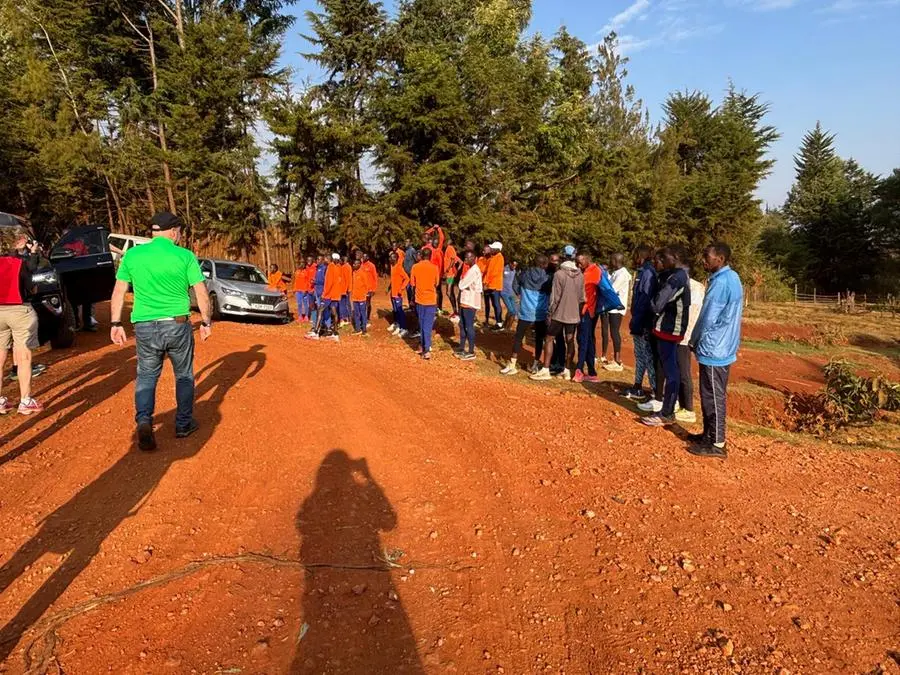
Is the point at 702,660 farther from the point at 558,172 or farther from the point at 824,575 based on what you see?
the point at 558,172

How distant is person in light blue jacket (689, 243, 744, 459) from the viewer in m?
5.17

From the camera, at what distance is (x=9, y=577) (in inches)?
119

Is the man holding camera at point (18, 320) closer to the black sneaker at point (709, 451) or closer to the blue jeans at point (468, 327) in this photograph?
the blue jeans at point (468, 327)

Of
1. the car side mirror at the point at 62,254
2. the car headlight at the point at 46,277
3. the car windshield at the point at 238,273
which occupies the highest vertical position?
the car side mirror at the point at 62,254

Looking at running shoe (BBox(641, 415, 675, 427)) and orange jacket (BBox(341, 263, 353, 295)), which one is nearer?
running shoe (BBox(641, 415, 675, 427))

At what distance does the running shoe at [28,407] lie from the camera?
5.56m

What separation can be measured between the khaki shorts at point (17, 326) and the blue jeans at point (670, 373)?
7.01 meters

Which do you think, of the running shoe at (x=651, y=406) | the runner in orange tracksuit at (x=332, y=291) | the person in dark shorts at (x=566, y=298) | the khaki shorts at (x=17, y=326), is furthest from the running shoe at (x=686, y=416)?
the khaki shorts at (x=17, y=326)

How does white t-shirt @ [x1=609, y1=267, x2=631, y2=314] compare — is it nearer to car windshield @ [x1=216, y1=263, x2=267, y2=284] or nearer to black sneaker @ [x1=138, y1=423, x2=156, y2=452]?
black sneaker @ [x1=138, y1=423, x2=156, y2=452]

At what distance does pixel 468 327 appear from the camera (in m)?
9.80

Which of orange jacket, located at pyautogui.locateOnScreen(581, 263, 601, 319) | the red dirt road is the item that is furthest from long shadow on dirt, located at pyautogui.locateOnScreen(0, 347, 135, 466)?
orange jacket, located at pyautogui.locateOnScreen(581, 263, 601, 319)

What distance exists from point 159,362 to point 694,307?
560 centimetres

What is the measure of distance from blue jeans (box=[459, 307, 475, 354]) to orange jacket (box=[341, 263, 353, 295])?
3147 millimetres

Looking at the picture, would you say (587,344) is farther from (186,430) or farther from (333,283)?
(186,430)
